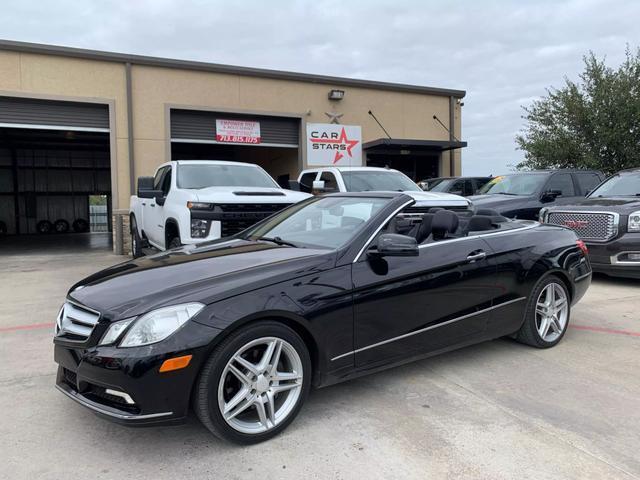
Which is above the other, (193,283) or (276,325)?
(193,283)

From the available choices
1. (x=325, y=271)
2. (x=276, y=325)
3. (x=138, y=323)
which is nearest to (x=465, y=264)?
(x=325, y=271)

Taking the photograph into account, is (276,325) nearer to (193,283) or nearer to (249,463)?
(193,283)

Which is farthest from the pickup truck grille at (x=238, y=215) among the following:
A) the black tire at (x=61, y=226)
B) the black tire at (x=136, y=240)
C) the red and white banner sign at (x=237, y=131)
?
the black tire at (x=61, y=226)

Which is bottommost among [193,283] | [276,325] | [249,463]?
[249,463]

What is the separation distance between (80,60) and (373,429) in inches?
502

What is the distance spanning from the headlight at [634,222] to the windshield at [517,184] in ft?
10.1

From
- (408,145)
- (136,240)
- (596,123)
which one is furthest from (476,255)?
(596,123)

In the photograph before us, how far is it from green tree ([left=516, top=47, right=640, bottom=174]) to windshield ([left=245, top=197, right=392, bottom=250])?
1719 cm

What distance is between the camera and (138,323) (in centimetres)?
272

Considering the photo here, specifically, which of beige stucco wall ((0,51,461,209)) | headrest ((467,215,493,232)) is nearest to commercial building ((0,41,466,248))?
beige stucco wall ((0,51,461,209))

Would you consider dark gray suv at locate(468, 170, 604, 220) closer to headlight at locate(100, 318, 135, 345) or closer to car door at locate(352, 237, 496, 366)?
car door at locate(352, 237, 496, 366)

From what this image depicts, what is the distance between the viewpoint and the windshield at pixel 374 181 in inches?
361

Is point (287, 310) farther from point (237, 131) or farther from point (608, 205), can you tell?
point (237, 131)

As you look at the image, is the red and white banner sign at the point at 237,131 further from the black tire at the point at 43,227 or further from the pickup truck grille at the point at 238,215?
the black tire at the point at 43,227
